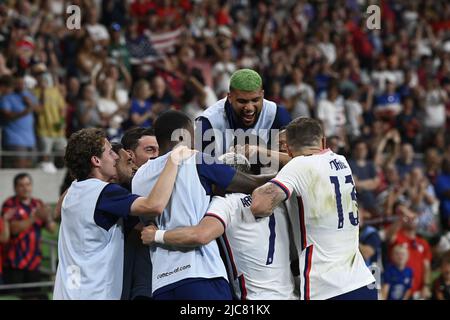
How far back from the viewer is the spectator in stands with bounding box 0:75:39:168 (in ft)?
36.6

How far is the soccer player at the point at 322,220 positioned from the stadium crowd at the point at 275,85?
449 cm

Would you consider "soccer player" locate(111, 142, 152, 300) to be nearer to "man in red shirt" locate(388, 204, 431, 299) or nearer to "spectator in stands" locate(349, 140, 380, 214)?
"man in red shirt" locate(388, 204, 431, 299)

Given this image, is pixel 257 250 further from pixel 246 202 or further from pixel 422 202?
pixel 422 202

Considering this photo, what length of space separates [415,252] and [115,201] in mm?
6635

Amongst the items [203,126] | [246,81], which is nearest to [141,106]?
[203,126]

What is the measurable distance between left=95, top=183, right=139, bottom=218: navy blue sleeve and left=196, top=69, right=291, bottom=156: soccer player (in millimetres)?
1399

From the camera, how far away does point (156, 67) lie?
13.9m

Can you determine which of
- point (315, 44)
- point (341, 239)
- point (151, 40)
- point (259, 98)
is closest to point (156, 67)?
point (151, 40)

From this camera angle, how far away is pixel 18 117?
36.6 ft

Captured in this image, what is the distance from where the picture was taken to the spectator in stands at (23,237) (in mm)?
9531

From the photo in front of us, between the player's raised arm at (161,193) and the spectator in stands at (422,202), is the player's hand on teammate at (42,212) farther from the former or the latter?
the spectator in stands at (422,202)

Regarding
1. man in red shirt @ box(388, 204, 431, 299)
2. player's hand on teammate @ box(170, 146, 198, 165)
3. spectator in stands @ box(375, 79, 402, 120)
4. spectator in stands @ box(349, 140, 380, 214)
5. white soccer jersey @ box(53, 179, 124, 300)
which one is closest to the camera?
player's hand on teammate @ box(170, 146, 198, 165)

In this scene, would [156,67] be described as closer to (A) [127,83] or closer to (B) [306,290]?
(A) [127,83]

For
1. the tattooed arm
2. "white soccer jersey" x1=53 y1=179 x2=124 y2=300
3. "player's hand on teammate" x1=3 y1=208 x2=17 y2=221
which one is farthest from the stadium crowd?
the tattooed arm
